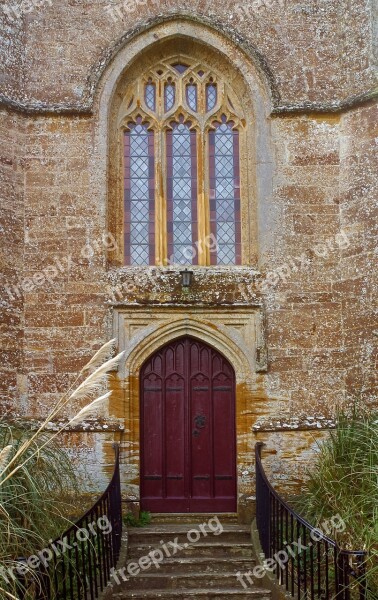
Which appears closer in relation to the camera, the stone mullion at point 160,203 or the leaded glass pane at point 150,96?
the stone mullion at point 160,203

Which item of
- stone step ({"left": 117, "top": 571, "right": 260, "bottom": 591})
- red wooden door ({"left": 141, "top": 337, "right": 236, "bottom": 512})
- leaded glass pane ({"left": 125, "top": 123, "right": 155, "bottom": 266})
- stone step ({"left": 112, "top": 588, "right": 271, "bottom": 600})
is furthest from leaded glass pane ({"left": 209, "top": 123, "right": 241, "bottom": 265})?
stone step ({"left": 112, "top": 588, "right": 271, "bottom": 600})

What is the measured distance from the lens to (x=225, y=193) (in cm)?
1230

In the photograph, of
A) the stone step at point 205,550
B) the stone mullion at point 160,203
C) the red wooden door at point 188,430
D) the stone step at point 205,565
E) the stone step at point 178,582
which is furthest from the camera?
the stone mullion at point 160,203

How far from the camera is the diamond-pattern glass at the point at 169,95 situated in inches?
491

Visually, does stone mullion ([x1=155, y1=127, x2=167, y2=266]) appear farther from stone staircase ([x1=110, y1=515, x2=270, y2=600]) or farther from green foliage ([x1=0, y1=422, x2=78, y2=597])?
stone staircase ([x1=110, y1=515, x2=270, y2=600])

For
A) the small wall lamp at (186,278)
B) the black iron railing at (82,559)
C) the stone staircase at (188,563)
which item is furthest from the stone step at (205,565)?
the small wall lamp at (186,278)

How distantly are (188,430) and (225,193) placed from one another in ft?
10.7

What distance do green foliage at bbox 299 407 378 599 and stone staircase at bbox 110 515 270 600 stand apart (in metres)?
0.95

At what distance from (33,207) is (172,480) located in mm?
3962

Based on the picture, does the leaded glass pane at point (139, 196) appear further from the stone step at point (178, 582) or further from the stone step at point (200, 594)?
the stone step at point (200, 594)

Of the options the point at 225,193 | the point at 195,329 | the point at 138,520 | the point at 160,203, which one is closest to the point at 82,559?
the point at 138,520

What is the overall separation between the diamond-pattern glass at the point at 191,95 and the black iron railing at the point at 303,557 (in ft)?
16.6

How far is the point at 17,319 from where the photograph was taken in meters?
11.4

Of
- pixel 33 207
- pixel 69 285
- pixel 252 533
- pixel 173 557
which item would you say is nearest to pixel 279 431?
pixel 252 533
